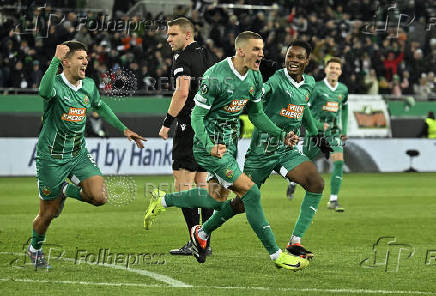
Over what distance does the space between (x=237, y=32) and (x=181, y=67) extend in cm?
1636

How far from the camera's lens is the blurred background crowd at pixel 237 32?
2203 cm

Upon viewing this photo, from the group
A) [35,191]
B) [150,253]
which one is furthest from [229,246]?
[35,191]

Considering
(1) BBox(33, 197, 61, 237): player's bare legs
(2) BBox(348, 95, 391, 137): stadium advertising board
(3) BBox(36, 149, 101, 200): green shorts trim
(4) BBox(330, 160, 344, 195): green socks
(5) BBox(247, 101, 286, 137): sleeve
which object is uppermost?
(5) BBox(247, 101, 286, 137): sleeve

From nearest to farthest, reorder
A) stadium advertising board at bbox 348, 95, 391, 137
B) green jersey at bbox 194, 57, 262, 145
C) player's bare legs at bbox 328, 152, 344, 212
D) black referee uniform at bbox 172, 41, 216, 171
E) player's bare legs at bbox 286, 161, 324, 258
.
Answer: green jersey at bbox 194, 57, 262, 145 → player's bare legs at bbox 286, 161, 324, 258 → black referee uniform at bbox 172, 41, 216, 171 → player's bare legs at bbox 328, 152, 344, 212 → stadium advertising board at bbox 348, 95, 391, 137

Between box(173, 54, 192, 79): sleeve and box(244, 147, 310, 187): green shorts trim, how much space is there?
3.71 ft

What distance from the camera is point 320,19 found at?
93.0 ft

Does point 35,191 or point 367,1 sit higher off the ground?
point 367,1

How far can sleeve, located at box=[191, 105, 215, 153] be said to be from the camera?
746 cm

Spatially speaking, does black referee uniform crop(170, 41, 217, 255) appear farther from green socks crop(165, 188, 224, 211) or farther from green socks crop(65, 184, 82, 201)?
green socks crop(65, 184, 82, 201)

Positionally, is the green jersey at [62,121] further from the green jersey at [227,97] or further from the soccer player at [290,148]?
the soccer player at [290,148]

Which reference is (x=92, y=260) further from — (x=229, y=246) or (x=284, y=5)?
(x=284, y=5)

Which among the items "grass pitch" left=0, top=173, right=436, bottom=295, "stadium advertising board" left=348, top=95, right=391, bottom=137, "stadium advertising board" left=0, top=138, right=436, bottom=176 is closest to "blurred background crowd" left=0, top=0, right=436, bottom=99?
"stadium advertising board" left=348, top=95, right=391, bottom=137

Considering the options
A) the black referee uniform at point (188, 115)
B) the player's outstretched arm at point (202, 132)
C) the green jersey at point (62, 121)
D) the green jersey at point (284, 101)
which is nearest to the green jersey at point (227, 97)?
the player's outstretched arm at point (202, 132)

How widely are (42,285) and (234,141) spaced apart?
2321 mm
